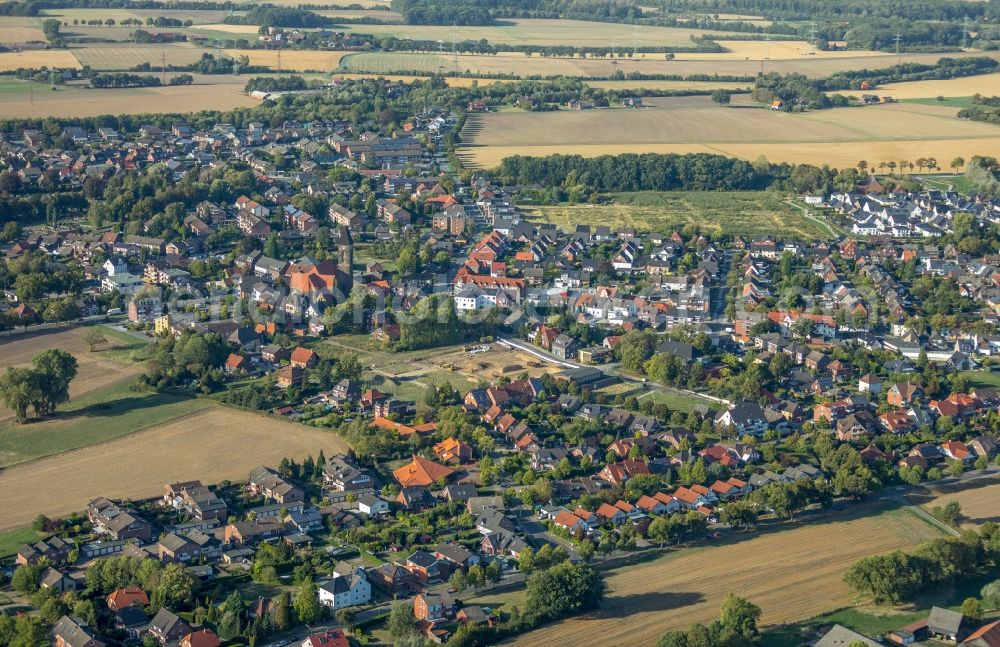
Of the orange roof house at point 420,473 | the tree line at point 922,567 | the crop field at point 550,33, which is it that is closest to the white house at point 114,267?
the orange roof house at point 420,473

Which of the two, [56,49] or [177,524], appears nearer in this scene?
[177,524]

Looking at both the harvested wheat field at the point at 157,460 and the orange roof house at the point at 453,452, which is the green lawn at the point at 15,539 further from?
the orange roof house at the point at 453,452

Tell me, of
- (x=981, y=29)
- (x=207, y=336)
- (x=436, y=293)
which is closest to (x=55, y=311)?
(x=207, y=336)

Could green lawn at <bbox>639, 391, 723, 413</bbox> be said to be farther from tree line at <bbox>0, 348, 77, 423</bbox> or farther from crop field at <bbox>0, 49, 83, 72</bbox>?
crop field at <bbox>0, 49, 83, 72</bbox>

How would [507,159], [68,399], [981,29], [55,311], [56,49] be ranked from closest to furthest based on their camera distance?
[68,399] → [55,311] → [507,159] → [56,49] → [981,29]

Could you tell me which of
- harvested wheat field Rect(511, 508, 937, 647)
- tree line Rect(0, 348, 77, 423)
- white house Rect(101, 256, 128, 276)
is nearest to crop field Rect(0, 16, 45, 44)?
white house Rect(101, 256, 128, 276)

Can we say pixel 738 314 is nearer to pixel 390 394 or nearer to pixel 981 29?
pixel 390 394

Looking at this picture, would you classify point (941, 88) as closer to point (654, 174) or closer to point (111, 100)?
point (654, 174)

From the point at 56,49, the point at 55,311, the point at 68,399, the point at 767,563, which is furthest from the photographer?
the point at 56,49
